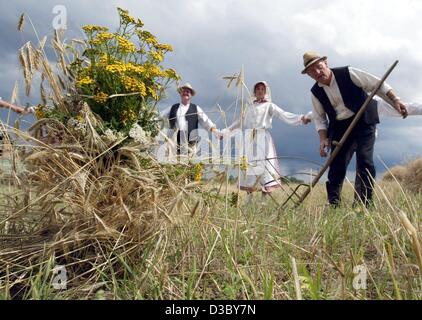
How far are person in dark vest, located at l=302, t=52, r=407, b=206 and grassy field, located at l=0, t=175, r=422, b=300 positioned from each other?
6.49ft

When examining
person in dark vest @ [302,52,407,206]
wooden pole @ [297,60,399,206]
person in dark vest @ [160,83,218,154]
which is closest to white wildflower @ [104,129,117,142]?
wooden pole @ [297,60,399,206]

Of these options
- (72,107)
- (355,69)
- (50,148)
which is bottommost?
(50,148)

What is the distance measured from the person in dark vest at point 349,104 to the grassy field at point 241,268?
1.98m

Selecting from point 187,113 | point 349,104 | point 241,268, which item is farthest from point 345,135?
point 187,113

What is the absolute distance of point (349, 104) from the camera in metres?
4.09

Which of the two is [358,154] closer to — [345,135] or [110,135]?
[345,135]

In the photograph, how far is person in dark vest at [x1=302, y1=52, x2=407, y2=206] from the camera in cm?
405

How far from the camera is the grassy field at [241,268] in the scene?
1.44 m

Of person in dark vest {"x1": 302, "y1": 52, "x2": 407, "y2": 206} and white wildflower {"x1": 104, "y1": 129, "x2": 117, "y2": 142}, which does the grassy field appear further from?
person in dark vest {"x1": 302, "y1": 52, "x2": 407, "y2": 206}

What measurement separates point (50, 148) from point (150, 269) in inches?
26.3

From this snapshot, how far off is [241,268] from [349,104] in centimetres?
289
